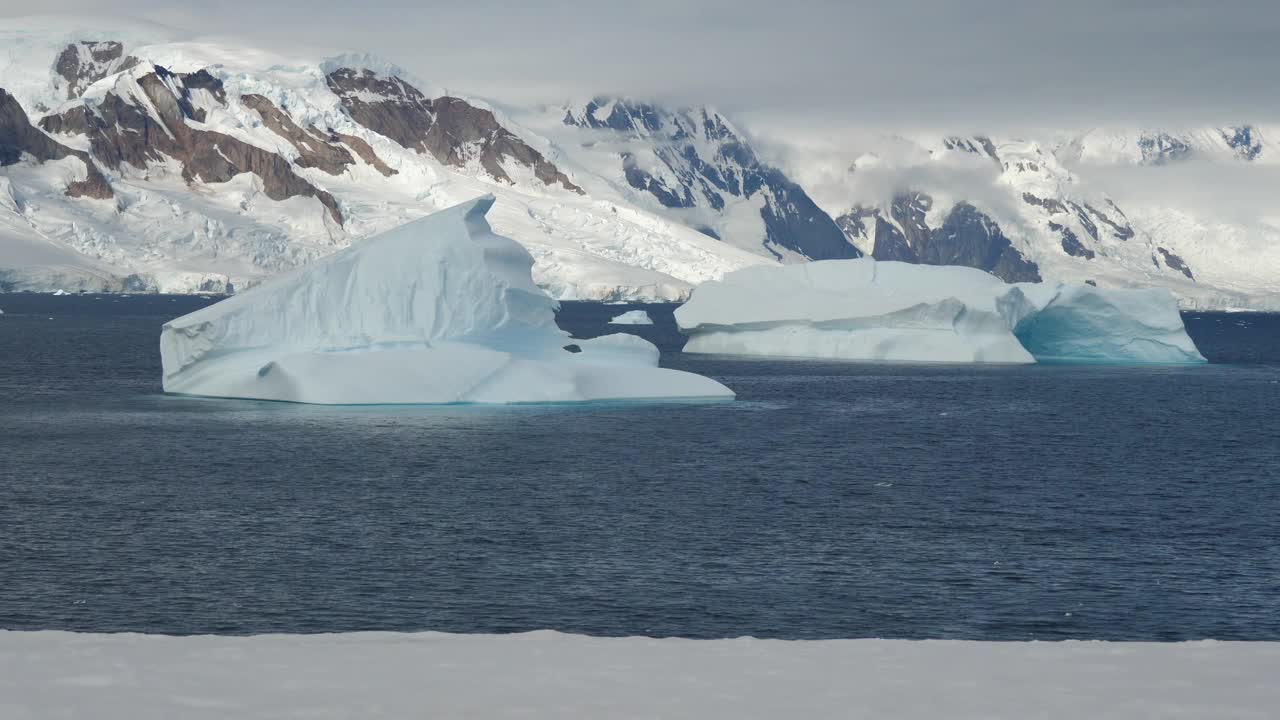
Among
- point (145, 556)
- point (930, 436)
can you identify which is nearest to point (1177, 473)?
point (930, 436)

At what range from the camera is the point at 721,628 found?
2222 cm

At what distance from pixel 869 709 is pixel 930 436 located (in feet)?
129

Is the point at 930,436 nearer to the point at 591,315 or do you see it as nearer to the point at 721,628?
the point at 721,628

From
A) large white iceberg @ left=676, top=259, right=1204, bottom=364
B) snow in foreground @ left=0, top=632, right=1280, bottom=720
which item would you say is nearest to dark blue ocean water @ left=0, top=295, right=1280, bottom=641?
snow in foreground @ left=0, top=632, right=1280, bottom=720

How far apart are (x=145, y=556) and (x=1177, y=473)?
29.0 m

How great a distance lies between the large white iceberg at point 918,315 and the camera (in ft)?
266

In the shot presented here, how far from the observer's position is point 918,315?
81812 millimetres

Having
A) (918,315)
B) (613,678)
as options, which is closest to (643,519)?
(613,678)

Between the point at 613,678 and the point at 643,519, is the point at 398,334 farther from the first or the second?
the point at 613,678

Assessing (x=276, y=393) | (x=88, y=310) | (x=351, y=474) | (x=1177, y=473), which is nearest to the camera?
(x=351, y=474)

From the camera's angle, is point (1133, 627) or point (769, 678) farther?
point (1133, 627)

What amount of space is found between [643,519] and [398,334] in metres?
24.1

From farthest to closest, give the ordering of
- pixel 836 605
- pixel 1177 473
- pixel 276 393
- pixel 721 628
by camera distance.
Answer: pixel 276 393 < pixel 1177 473 < pixel 836 605 < pixel 721 628

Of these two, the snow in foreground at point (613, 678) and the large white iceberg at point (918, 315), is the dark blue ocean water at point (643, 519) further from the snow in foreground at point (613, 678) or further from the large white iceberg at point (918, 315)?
the large white iceberg at point (918, 315)
